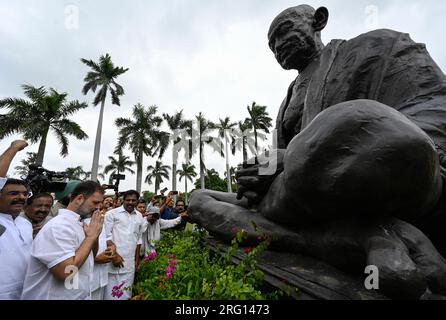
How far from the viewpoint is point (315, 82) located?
7.14 feet

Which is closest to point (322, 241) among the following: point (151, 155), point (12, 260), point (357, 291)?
point (357, 291)

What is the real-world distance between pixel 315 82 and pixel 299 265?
4.18ft

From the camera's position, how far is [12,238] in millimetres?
2340

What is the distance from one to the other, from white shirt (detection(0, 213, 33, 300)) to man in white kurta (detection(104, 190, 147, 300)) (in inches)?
52.4

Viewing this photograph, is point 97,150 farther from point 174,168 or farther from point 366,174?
point 366,174

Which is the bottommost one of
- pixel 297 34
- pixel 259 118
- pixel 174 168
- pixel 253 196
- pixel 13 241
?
pixel 13 241

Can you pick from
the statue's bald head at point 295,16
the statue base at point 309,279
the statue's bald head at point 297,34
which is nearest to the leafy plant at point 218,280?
the statue base at point 309,279

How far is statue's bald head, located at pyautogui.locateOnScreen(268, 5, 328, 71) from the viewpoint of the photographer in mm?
2408

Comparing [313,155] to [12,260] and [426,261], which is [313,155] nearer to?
[426,261]

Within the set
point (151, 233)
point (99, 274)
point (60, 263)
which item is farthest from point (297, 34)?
point (151, 233)

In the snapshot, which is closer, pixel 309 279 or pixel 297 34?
pixel 309 279

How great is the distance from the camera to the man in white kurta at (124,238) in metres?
3.83

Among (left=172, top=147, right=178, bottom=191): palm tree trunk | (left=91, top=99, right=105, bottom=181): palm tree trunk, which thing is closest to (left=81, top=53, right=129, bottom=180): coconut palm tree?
(left=91, top=99, right=105, bottom=181): palm tree trunk

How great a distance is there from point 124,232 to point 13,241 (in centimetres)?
198
